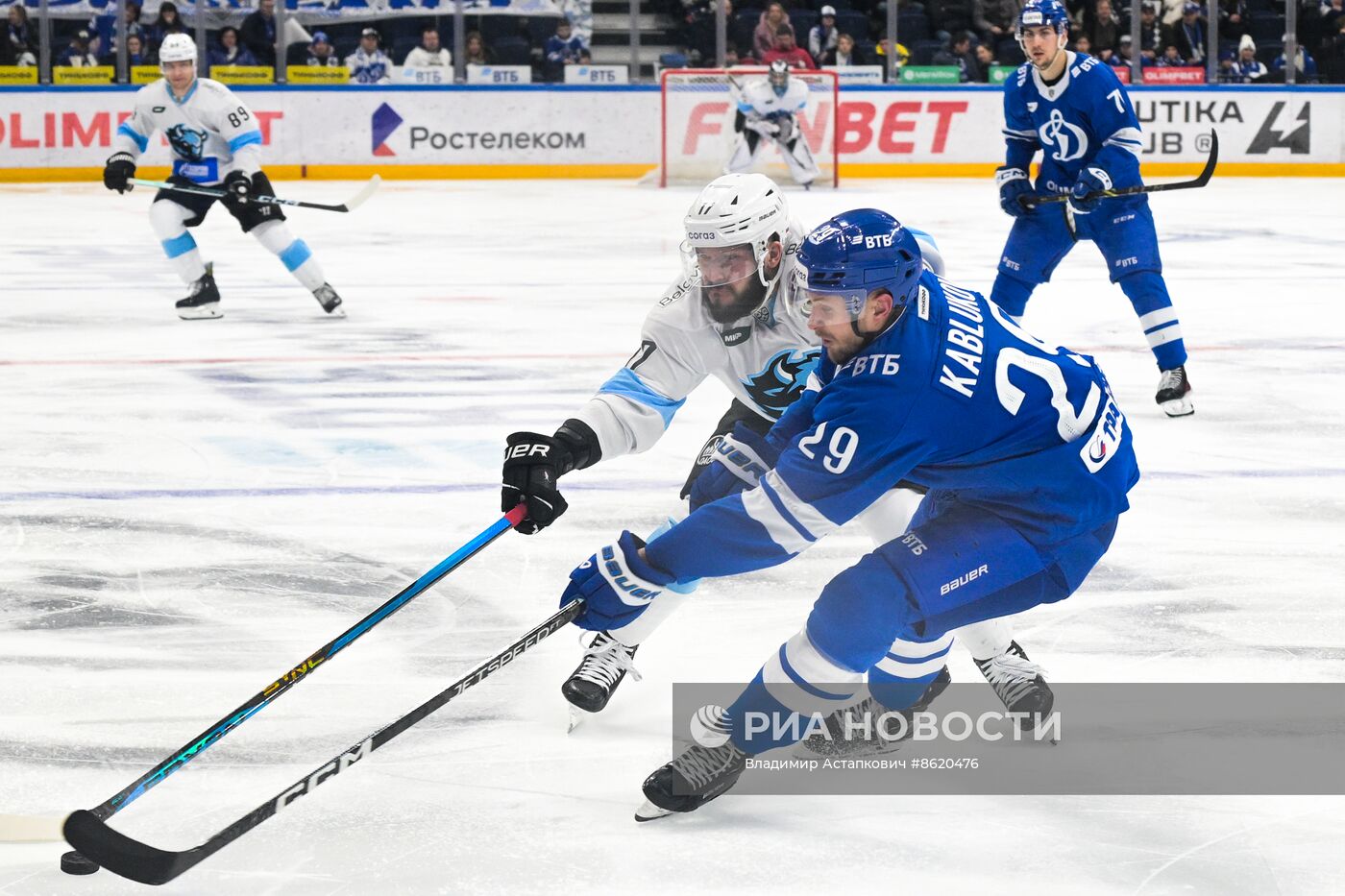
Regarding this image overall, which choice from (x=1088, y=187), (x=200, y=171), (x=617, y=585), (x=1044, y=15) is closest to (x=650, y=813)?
(x=617, y=585)

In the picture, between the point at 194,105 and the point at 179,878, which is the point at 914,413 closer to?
the point at 179,878

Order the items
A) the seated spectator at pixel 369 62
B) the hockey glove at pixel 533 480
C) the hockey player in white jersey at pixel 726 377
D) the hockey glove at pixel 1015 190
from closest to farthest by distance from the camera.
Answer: the hockey glove at pixel 533 480, the hockey player in white jersey at pixel 726 377, the hockey glove at pixel 1015 190, the seated spectator at pixel 369 62

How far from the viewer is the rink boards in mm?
13320

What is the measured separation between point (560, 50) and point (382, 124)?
1537 mm

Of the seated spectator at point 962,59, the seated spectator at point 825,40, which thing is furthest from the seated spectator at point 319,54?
the seated spectator at point 962,59

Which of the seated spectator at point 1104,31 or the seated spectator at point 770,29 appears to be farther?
the seated spectator at point 1104,31

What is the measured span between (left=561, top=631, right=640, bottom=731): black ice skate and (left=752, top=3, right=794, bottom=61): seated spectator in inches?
448

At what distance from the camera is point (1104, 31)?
13.6 metres

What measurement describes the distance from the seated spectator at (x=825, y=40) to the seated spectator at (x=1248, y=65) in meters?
3.21

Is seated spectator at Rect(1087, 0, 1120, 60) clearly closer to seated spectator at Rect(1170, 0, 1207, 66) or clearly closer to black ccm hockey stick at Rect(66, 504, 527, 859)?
seated spectator at Rect(1170, 0, 1207, 66)

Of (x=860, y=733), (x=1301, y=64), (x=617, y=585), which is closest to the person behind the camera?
(x=617, y=585)

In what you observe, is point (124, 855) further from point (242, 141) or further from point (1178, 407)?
point (242, 141)

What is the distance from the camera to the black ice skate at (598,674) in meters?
2.55

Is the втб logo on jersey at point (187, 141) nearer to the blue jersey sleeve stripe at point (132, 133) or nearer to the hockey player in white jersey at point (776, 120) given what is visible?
the blue jersey sleeve stripe at point (132, 133)
